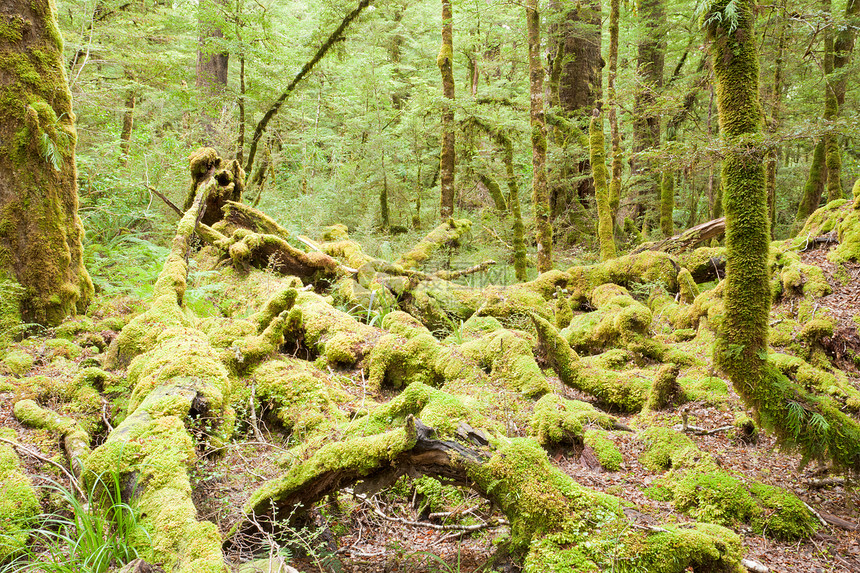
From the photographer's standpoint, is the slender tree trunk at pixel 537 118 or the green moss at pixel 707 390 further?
the slender tree trunk at pixel 537 118

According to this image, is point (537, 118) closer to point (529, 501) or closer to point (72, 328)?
point (529, 501)

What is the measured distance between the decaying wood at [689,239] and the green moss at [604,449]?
734cm

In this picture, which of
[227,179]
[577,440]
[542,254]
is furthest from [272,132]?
[577,440]

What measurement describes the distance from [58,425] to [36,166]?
3.94 metres

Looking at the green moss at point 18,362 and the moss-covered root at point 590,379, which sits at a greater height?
the green moss at point 18,362

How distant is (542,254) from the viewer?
9.88 metres

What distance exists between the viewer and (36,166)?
580 centimetres

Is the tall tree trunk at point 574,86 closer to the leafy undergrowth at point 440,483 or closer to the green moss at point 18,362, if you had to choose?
the leafy undergrowth at point 440,483

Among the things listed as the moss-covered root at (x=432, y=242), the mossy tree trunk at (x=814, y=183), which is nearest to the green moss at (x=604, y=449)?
the moss-covered root at (x=432, y=242)

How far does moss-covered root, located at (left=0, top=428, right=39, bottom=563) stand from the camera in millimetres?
2551

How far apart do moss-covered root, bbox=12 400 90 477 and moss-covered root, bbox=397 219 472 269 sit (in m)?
7.12

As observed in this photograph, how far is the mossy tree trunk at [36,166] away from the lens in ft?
18.4

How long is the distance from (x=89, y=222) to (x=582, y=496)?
11259 millimetres

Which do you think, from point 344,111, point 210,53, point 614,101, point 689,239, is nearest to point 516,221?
point 614,101
